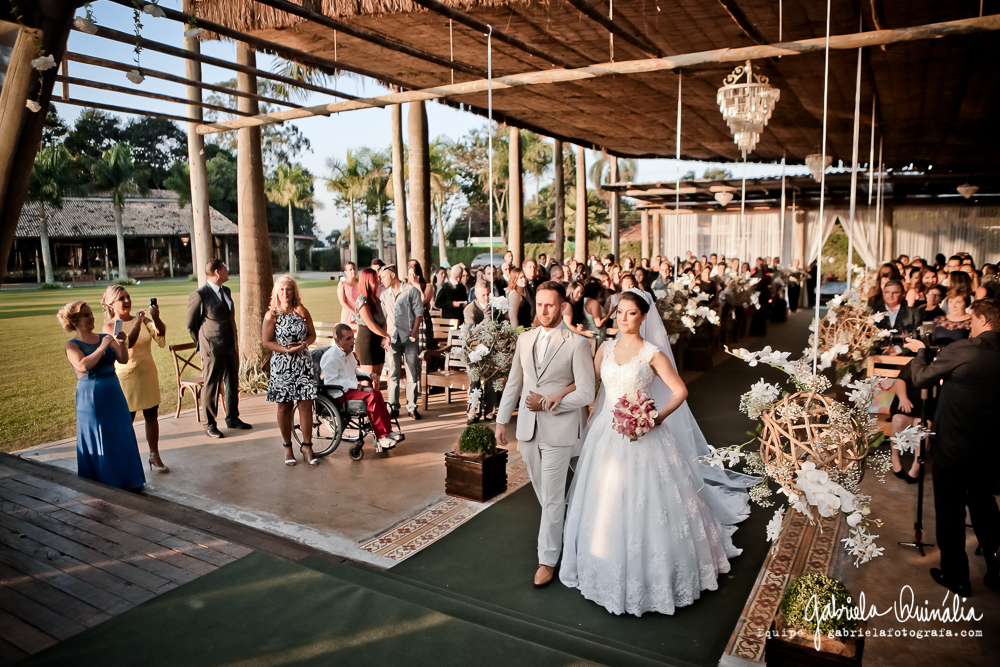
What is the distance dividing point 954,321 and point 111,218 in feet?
Result: 83.6

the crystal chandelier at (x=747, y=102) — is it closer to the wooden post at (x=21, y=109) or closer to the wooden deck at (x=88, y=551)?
the wooden deck at (x=88, y=551)

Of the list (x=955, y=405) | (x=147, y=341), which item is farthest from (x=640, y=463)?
(x=147, y=341)

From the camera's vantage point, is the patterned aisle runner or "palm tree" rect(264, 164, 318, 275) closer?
the patterned aisle runner

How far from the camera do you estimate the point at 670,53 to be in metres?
7.90

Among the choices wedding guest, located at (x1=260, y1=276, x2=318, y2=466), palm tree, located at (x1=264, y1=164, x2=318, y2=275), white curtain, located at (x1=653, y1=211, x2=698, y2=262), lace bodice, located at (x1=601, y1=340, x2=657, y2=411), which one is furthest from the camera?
palm tree, located at (x1=264, y1=164, x2=318, y2=275)

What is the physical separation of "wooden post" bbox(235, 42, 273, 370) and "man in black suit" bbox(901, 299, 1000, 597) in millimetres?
8265

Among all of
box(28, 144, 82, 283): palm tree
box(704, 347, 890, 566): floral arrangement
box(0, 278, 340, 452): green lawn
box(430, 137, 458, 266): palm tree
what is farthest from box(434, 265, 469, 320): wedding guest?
box(430, 137, 458, 266): palm tree

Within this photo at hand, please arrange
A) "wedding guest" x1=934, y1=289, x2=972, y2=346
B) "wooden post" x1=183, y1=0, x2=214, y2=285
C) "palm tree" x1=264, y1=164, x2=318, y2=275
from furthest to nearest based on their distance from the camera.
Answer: "palm tree" x1=264, y1=164, x2=318, y2=275 < "wooden post" x1=183, y1=0, x2=214, y2=285 < "wedding guest" x1=934, y1=289, x2=972, y2=346

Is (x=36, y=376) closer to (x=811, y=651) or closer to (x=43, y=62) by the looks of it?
(x=43, y=62)

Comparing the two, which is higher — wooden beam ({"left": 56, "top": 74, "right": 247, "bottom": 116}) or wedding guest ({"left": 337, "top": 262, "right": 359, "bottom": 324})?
wooden beam ({"left": 56, "top": 74, "right": 247, "bottom": 116})

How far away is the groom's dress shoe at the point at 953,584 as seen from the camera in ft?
12.3

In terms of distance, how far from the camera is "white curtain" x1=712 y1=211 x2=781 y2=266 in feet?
75.6

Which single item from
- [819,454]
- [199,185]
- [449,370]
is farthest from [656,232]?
[819,454]

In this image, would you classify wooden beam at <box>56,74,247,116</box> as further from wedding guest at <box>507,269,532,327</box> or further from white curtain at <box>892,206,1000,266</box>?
A: white curtain at <box>892,206,1000,266</box>
